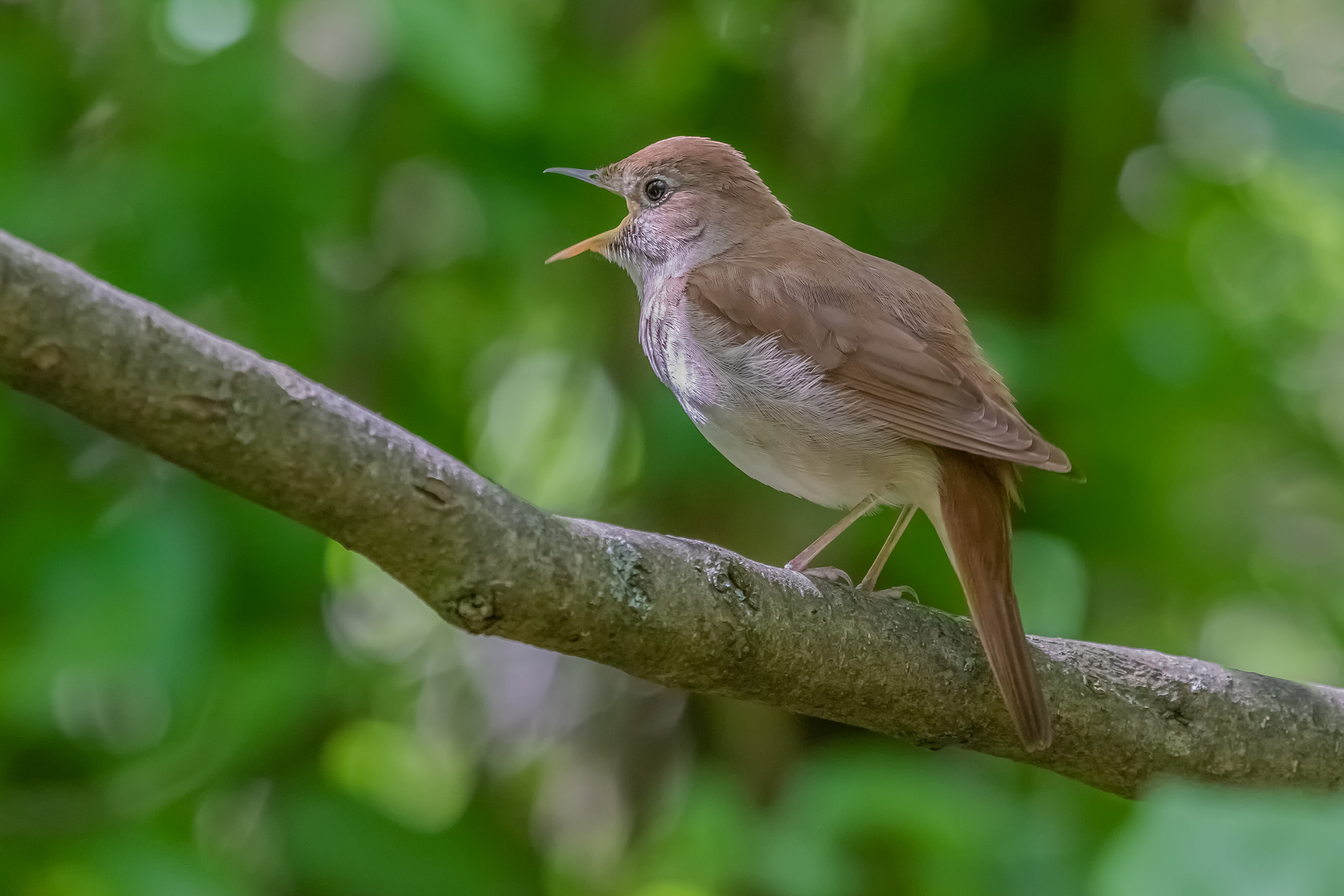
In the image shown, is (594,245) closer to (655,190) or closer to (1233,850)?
(655,190)

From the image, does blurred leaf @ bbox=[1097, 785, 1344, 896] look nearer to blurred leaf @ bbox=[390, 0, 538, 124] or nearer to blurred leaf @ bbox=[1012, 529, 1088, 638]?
blurred leaf @ bbox=[1012, 529, 1088, 638]

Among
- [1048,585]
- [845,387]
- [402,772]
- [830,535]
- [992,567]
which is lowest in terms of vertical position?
[402,772]

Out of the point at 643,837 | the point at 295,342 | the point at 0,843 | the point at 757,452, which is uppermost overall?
the point at 757,452

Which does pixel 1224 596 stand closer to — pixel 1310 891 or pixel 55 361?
pixel 1310 891

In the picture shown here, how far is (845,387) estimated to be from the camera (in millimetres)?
2676

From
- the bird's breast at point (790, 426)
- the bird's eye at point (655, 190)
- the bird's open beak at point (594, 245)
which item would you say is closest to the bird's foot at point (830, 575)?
the bird's breast at point (790, 426)

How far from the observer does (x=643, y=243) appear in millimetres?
3094

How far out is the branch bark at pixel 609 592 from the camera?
125 cm

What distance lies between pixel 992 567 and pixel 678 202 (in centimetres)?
116

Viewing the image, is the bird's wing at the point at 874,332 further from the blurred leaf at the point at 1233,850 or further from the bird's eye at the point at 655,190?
the blurred leaf at the point at 1233,850

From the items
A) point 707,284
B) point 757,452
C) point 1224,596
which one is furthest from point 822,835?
point 1224,596

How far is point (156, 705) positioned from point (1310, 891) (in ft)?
8.16

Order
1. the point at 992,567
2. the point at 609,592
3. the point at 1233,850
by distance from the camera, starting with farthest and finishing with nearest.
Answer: the point at 992,567 < the point at 609,592 < the point at 1233,850

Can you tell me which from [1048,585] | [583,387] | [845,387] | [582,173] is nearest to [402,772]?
[583,387]
